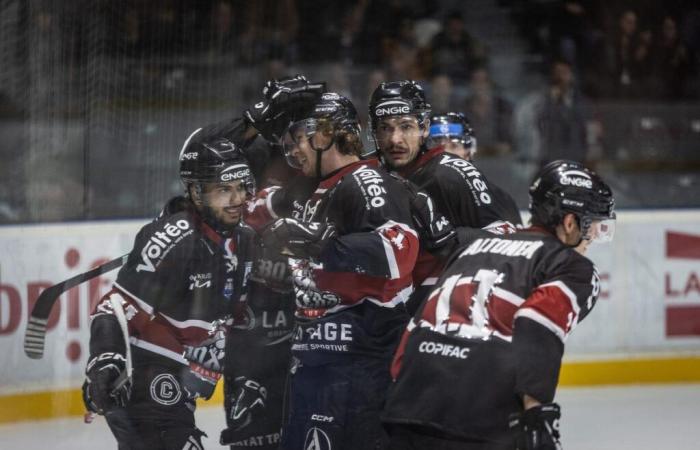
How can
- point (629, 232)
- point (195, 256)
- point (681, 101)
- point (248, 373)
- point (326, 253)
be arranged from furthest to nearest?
point (681, 101)
point (629, 232)
point (248, 373)
point (195, 256)
point (326, 253)

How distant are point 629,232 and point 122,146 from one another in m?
2.34

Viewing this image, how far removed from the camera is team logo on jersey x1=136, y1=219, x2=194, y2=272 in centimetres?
280

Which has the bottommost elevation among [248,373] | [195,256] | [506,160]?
[248,373]

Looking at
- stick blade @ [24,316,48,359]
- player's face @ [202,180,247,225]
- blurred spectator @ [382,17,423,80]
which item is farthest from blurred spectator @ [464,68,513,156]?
player's face @ [202,180,247,225]

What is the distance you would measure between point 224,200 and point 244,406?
2.21 feet

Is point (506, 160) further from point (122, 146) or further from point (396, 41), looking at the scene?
point (122, 146)

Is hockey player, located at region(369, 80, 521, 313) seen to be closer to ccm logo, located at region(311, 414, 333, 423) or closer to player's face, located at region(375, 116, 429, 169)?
player's face, located at region(375, 116, 429, 169)

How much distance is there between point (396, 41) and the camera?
6.31m

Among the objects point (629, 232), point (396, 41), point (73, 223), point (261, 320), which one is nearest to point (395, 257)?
Result: point (261, 320)

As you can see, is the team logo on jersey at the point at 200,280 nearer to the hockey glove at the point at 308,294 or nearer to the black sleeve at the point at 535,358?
the hockey glove at the point at 308,294

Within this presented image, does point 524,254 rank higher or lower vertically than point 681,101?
lower

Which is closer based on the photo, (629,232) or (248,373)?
(248,373)

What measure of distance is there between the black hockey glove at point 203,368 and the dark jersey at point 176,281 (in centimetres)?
3

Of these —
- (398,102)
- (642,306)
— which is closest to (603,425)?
(642,306)
